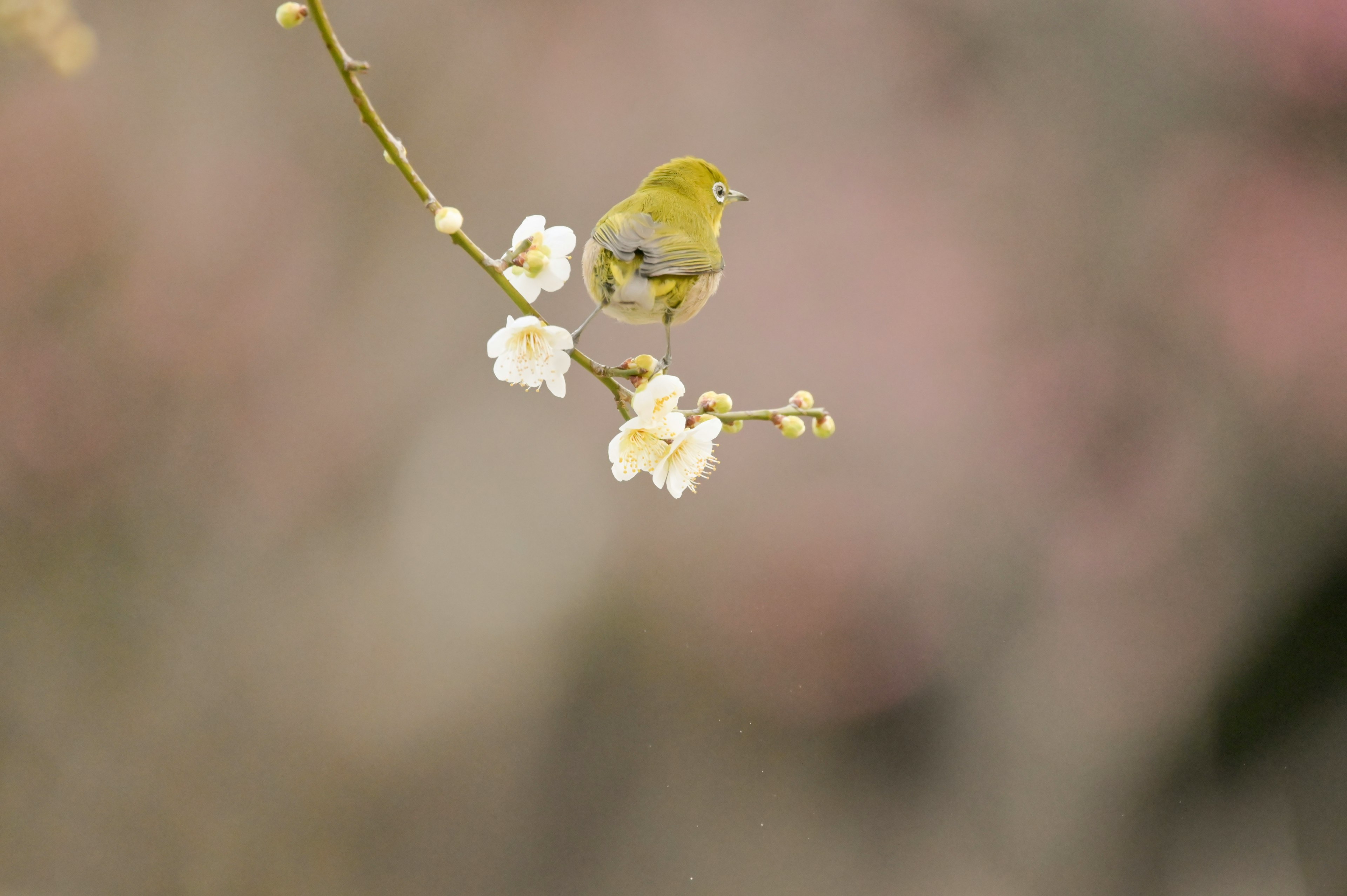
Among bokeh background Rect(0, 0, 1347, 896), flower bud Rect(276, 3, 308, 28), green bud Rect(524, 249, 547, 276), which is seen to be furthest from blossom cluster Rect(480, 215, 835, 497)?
bokeh background Rect(0, 0, 1347, 896)

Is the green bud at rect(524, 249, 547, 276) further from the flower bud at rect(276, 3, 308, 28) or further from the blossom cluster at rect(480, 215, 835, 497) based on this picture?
the flower bud at rect(276, 3, 308, 28)

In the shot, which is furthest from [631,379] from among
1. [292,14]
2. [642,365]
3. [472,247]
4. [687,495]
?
[687,495]

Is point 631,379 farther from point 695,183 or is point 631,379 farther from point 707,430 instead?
point 695,183

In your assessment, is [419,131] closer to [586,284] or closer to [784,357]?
[784,357]

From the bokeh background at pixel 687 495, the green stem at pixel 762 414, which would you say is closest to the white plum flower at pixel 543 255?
the green stem at pixel 762 414

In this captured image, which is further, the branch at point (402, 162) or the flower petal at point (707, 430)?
the flower petal at point (707, 430)

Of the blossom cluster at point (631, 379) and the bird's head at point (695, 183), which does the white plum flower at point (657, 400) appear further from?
the bird's head at point (695, 183)
